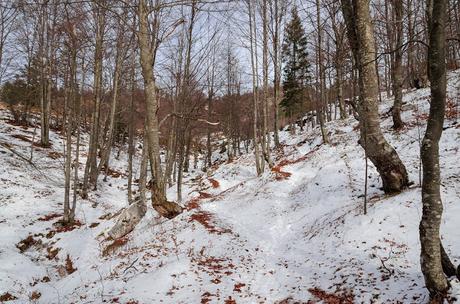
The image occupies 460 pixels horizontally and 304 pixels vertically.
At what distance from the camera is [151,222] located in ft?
35.3

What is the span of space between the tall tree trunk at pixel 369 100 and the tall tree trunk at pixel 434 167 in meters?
3.89

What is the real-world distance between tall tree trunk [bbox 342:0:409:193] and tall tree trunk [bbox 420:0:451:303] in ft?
12.7

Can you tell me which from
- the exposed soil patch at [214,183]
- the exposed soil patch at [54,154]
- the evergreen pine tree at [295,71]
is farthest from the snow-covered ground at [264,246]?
the evergreen pine tree at [295,71]

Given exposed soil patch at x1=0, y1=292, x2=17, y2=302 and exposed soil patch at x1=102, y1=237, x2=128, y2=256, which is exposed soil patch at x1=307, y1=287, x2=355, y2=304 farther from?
exposed soil patch at x1=0, y1=292, x2=17, y2=302

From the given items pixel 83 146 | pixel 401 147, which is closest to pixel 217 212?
pixel 401 147

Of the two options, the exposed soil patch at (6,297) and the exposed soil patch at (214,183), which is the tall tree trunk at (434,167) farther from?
the exposed soil patch at (214,183)

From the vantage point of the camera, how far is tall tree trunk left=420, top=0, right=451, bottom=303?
378 centimetres

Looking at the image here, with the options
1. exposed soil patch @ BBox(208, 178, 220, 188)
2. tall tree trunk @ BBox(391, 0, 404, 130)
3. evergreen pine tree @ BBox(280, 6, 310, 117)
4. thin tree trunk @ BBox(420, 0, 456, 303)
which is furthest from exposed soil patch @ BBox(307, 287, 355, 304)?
evergreen pine tree @ BBox(280, 6, 310, 117)

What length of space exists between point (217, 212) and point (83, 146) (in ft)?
80.1

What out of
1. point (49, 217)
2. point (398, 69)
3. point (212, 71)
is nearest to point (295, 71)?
point (212, 71)

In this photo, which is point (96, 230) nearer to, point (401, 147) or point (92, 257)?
point (92, 257)

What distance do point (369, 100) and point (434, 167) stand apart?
4.23 m

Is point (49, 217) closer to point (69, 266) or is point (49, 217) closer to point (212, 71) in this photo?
point (69, 266)

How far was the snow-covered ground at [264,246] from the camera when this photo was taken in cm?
563
